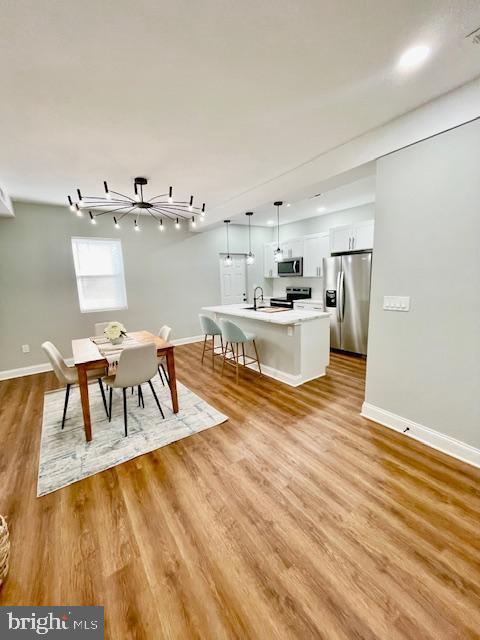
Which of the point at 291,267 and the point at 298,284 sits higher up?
the point at 291,267

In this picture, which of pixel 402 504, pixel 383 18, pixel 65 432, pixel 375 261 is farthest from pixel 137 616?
pixel 383 18

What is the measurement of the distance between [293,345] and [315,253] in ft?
9.47

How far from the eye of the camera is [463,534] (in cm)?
150

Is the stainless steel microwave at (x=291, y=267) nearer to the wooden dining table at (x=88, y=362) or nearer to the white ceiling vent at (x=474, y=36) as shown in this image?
the wooden dining table at (x=88, y=362)

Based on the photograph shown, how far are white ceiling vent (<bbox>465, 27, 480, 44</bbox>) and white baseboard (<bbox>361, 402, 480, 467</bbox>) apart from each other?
263 centimetres

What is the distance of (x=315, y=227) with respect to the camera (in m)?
5.99

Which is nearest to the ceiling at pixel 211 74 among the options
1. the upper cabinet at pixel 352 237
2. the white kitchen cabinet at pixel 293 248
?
the upper cabinet at pixel 352 237

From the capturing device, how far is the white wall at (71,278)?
4.14 m

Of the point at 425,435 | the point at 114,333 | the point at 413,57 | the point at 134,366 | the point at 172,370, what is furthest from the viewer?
the point at 114,333

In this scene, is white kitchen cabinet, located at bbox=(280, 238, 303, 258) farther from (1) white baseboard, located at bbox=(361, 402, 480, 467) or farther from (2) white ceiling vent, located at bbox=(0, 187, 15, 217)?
(2) white ceiling vent, located at bbox=(0, 187, 15, 217)

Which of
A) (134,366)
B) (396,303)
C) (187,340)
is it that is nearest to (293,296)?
(187,340)

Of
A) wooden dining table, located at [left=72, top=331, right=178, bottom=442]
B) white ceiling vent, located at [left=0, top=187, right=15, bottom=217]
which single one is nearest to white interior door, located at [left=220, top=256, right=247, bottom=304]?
wooden dining table, located at [left=72, top=331, right=178, bottom=442]

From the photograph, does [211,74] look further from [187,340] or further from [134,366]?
[187,340]

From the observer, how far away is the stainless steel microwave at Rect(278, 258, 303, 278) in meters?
5.92
